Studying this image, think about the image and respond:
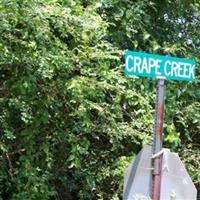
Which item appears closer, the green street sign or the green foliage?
the green street sign

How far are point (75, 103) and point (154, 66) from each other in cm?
143

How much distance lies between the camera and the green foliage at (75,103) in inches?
131

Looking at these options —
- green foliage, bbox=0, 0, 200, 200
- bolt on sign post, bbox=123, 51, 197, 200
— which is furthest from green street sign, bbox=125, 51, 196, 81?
green foliage, bbox=0, 0, 200, 200

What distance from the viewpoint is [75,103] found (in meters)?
3.54

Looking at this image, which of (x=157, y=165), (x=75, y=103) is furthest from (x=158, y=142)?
(x=75, y=103)

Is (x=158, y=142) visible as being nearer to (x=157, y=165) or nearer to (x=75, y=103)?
(x=157, y=165)

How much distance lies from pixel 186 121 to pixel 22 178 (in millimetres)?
1420

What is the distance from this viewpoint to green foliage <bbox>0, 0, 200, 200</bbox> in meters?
3.34

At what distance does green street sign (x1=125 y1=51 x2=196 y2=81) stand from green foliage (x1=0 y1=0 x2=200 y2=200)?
3.84 ft

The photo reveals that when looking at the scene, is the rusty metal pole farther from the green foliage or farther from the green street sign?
the green foliage

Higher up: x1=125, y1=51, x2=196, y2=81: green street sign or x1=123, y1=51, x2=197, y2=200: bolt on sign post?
x1=125, y1=51, x2=196, y2=81: green street sign

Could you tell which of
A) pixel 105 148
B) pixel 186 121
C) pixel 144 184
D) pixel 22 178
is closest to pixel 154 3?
pixel 186 121

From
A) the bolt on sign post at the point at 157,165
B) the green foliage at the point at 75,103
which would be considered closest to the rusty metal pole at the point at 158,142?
the bolt on sign post at the point at 157,165

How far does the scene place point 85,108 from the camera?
338 cm
